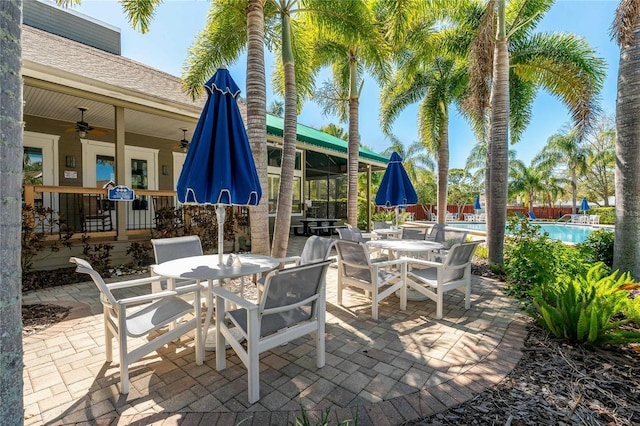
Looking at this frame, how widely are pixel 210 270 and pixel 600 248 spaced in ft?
25.1

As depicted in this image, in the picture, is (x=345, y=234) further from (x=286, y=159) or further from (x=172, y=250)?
(x=172, y=250)

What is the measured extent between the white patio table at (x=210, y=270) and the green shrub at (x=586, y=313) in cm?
316

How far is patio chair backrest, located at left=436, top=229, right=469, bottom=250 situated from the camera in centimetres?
617

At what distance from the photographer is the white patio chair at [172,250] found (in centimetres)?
372

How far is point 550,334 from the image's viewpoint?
11.0 ft

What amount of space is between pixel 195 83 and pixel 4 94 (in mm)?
7110

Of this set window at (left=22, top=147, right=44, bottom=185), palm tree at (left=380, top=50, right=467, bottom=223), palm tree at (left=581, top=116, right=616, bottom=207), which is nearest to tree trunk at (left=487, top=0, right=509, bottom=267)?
palm tree at (left=380, top=50, right=467, bottom=223)

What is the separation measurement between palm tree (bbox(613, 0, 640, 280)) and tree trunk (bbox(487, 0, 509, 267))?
7.01 ft

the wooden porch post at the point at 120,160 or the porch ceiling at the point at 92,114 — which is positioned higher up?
the porch ceiling at the point at 92,114

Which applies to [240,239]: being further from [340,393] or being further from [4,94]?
[4,94]

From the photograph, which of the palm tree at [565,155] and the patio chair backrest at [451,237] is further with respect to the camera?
the palm tree at [565,155]

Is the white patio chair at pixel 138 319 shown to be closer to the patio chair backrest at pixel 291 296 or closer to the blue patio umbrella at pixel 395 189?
the patio chair backrest at pixel 291 296

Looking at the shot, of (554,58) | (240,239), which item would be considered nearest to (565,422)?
(240,239)

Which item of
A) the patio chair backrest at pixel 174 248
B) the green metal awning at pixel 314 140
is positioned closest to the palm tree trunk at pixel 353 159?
the green metal awning at pixel 314 140
